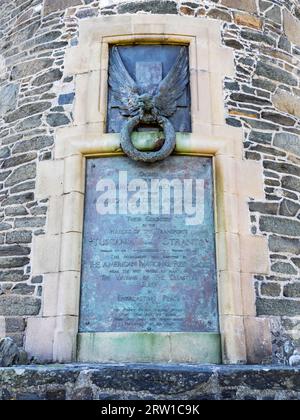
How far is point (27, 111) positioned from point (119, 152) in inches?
53.6

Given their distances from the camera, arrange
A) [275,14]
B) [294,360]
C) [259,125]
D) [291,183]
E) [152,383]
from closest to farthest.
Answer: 1. [152,383]
2. [294,360]
3. [291,183]
4. [259,125]
5. [275,14]

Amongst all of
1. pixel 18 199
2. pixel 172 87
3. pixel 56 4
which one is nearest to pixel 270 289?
pixel 172 87

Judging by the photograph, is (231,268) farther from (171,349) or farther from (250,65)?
(250,65)

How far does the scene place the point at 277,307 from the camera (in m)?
4.84

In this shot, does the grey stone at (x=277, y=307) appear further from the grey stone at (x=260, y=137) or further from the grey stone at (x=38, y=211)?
the grey stone at (x=38, y=211)

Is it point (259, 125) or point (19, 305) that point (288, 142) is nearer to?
point (259, 125)

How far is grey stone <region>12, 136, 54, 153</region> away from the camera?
5.42 metres

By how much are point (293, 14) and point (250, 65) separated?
56.3 inches

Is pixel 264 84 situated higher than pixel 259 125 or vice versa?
pixel 264 84

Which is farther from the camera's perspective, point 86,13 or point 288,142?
point 86,13

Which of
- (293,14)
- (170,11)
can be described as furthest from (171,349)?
(293,14)

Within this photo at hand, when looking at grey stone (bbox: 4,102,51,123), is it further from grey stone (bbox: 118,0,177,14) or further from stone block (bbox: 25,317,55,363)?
stone block (bbox: 25,317,55,363)

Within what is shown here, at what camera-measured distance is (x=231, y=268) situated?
476cm
